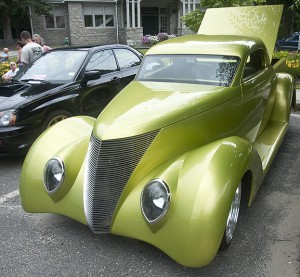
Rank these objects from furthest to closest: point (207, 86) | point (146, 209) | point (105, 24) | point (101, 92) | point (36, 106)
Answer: point (105, 24) → point (101, 92) → point (36, 106) → point (207, 86) → point (146, 209)

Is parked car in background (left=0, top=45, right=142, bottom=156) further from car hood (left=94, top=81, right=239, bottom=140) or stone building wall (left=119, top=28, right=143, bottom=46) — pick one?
stone building wall (left=119, top=28, right=143, bottom=46)

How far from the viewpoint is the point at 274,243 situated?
11.5 feet

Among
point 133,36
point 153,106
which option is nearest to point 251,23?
point 153,106

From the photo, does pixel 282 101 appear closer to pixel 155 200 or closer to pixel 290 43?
pixel 155 200

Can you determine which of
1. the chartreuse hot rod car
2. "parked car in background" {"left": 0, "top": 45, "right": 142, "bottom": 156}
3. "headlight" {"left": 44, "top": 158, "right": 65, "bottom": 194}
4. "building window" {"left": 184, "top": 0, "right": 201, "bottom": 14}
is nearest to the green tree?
"building window" {"left": 184, "top": 0, "right": 201, "bottom": 14}

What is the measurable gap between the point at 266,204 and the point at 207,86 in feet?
5.10

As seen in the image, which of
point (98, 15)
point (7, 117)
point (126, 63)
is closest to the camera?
point (7, 117)

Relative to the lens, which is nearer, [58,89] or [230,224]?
[230,224]

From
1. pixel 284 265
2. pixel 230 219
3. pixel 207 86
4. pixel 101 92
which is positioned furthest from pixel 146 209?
pixel 101 92

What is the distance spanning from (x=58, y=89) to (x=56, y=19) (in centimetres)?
2776

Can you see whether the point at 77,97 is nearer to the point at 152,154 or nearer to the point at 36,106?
the point at 36,106

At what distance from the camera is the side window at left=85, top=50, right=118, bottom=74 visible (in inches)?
262

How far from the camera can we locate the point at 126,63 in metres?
7.51

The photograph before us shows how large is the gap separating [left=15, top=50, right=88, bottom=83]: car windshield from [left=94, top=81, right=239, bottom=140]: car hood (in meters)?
2.40
